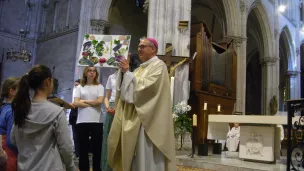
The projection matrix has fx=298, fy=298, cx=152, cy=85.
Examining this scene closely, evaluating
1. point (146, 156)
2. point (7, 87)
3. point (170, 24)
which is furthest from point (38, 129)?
point (170, 24)

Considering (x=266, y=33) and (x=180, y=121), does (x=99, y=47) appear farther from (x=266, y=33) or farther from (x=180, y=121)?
(x=266, y=33)

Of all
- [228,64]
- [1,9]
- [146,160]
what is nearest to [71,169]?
[146,160]

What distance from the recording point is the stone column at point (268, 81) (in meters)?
14.8

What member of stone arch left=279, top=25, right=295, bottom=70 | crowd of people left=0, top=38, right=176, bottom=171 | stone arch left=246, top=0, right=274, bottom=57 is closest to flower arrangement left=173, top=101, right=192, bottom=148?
crowd of people left=0, top=38, right=176, bottom=171

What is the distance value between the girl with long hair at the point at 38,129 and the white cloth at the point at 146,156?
780mm

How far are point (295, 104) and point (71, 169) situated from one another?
322 cm

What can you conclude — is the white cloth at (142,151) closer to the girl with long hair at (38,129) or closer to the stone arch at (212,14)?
the girl with long hair at (38,129)

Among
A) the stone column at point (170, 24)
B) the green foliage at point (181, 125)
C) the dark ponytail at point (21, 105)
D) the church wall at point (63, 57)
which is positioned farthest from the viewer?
the church wall at point (63, 57)

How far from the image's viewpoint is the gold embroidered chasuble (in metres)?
2.66

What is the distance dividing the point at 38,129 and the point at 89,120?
69.5 inches

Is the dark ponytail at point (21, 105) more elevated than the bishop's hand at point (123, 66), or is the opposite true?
the bishop's hand at point (123, 66)

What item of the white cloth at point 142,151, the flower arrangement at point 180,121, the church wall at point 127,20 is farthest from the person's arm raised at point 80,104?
the church wall at point 127,20

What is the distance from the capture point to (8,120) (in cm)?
227

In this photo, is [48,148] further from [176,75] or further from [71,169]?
[176,75]
